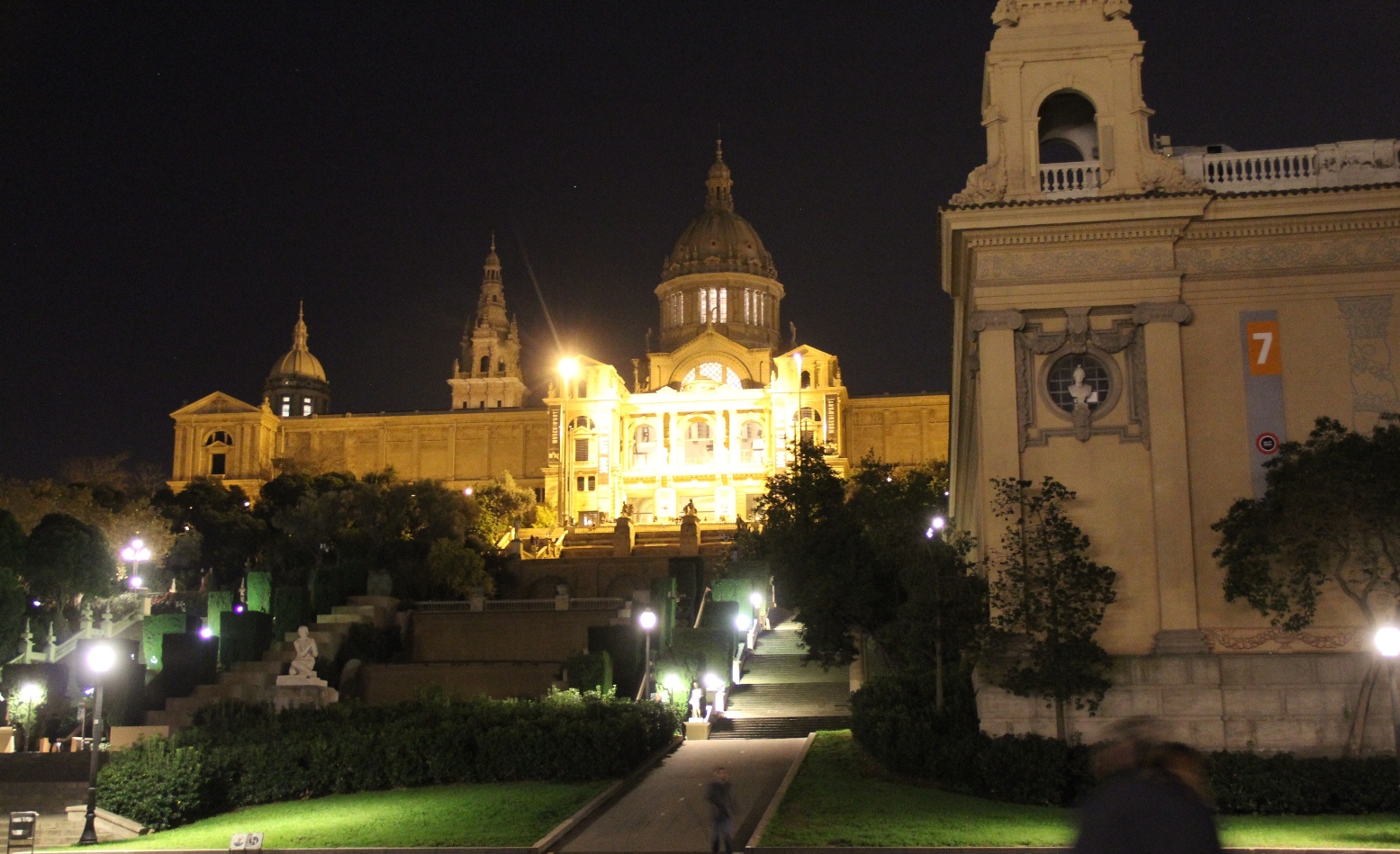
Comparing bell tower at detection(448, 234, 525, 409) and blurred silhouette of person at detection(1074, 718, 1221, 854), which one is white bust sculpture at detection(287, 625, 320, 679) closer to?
blurred silhouette of person at detection(1074, 718, 1221, 854)

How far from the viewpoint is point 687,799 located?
2350 cm

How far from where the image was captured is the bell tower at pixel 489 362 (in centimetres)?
13200

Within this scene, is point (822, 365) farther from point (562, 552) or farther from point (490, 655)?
point (490, 655)

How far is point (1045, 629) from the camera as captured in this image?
72.8 ft

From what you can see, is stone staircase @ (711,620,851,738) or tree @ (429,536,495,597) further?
tree @ (429,536,495,597)

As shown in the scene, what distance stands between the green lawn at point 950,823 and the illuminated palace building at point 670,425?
2462 inches

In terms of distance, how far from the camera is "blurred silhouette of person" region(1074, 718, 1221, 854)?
5.76 meters

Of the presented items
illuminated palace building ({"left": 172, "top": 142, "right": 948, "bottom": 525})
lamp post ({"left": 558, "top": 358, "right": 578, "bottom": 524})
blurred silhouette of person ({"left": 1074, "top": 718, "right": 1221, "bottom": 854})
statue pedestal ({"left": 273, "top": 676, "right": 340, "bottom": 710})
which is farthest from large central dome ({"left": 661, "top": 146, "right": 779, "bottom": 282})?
blurred silhouette of person ({"left": 1074, "top": 718, "right": 1221, "bottom": 854})

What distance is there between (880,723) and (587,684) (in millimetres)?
12053

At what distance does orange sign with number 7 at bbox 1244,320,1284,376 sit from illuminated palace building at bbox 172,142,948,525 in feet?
201

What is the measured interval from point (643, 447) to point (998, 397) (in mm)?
70032

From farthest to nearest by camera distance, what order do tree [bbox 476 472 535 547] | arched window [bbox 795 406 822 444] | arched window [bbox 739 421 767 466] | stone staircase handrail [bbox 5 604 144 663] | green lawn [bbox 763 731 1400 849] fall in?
arched window [bbox 739 421 767 466]
arched window [bbox 795 406 822 444]
tree [bbox 476 472 535 547]
stone staircase handrail [bbox 5 604 144 663]
green lawn [bbox 763 731 1400 849]

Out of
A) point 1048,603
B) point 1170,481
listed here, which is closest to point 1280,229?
point 1170,481

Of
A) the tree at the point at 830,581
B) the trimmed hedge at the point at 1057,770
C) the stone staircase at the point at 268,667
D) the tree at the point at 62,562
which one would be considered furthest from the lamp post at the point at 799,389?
the trimmed hedge at the point at 1057,770
